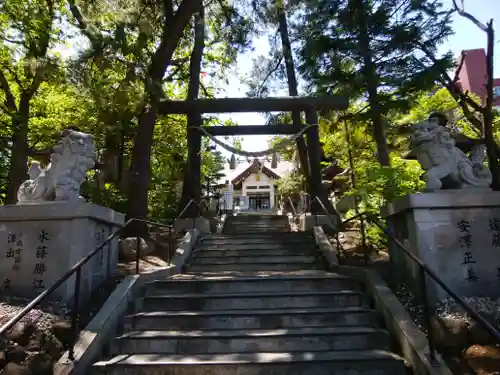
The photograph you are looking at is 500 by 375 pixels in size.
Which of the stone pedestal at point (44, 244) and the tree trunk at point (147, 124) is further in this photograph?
the tree trunk at point (147, 124)

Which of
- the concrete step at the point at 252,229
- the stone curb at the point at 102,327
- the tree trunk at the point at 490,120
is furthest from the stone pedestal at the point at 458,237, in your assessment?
the concrete step at the point at 252,229

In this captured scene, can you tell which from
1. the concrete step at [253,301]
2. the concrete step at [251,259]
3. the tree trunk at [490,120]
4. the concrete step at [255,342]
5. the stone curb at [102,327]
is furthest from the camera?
the concrete step at [251,259]

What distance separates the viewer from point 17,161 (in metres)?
11.2

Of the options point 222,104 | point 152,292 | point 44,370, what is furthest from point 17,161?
point 44,370

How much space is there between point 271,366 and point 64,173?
3.85 m

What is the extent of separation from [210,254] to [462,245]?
4718 mm

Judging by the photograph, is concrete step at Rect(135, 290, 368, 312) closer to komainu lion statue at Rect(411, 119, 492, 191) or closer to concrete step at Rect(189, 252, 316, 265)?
komainu lion statue at Rect(411, 119, 492, 191)

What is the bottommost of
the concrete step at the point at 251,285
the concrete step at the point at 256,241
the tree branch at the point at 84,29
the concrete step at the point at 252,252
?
the concrete step at the point at 251,285

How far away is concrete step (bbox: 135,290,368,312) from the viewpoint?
201 inches

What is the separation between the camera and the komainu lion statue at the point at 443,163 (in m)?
5.56

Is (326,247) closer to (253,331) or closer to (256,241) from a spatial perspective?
(256,241)

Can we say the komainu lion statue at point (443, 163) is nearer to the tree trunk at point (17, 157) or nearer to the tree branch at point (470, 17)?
the tree branch at point (470, 17)

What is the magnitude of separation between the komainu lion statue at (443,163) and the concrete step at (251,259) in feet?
9.59

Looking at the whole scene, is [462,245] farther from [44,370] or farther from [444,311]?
[44,370]
